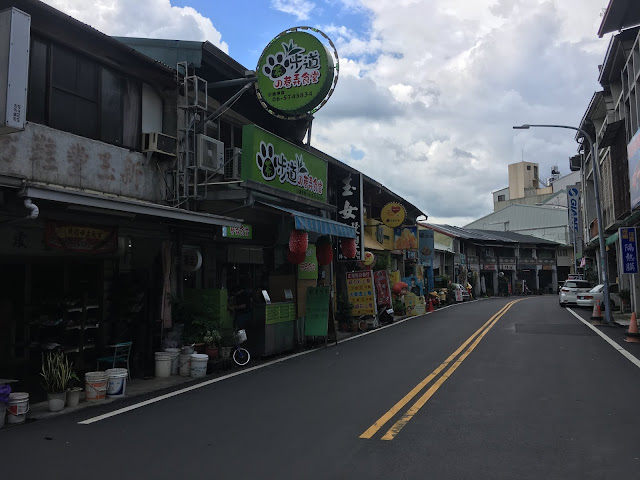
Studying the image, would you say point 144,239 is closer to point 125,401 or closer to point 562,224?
point 125,401

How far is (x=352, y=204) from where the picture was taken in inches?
866

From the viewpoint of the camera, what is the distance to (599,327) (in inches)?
744

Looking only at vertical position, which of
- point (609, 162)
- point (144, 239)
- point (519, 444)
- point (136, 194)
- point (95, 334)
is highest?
point (609, 162)

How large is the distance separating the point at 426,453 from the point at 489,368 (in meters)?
5.67

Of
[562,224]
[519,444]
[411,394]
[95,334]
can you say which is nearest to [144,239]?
[95,334]

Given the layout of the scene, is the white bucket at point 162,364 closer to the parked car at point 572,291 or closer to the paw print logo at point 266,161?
the paw print logo at point 266,161

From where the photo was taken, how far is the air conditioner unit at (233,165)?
12.8 meters

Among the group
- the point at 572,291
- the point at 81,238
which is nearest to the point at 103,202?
the point at 81,238

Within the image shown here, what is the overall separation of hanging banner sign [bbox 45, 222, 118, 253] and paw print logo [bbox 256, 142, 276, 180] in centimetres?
350

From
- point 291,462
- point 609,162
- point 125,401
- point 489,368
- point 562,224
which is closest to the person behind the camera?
point 291,462

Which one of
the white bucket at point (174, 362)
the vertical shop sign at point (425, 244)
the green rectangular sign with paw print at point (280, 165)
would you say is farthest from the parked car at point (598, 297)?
the white bucket at point (174, 362)

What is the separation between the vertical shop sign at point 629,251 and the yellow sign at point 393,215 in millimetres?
9255

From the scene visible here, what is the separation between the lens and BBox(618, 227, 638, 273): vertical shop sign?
1950cm

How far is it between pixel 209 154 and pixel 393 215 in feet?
48.7
